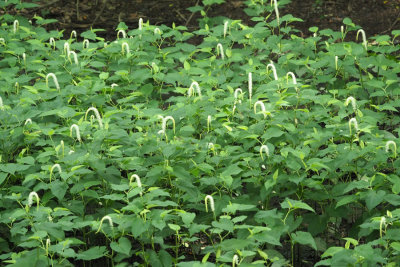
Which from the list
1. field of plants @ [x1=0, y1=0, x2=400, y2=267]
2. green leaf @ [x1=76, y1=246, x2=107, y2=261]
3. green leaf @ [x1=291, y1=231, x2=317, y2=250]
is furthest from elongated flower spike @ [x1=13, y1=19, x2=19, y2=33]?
green leaf @ [x1=291, y1=231, x2=317, y2=250]

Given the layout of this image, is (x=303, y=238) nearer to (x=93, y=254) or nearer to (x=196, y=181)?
(x=196, y=181)

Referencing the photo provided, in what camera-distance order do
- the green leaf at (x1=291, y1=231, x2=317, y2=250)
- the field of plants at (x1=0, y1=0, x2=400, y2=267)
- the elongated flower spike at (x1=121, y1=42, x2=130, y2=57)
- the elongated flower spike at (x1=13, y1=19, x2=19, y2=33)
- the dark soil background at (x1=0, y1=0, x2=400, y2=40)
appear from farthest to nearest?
the dark soil background at (x1=0, y1=0, x2=400, y2=40) < the elongated flower spike at (x1=13, y1=19, x2=19, y2=33) < the elongated flower spike at (x1=121, y1=42, x2=130, y2=57) < the green leaf at (x1=291, y1=231, x2=317, y2=250) < the field of plants at (x1=0, y1=0, x2=400, y2=267)

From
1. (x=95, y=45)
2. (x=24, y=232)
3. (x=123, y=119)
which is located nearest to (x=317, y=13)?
(x=95, y=45)

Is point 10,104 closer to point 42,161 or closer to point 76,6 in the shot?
point 42,161

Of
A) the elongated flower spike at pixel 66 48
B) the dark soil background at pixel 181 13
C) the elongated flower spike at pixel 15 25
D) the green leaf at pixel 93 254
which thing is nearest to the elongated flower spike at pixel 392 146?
the green leaf at pixel 93 254

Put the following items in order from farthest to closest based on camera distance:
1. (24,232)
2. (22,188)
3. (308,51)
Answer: (308,51) < (22,188) < (24,232)

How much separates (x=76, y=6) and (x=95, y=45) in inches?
144

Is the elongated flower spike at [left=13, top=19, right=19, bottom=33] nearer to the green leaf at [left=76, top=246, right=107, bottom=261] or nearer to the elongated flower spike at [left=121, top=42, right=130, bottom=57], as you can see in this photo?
the elongated flower spike at [left=121, top=42, right=130, bottom=57]

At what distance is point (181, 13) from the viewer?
9.39 meters

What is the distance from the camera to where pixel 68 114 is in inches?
185

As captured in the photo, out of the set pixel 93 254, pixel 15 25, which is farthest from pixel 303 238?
pixel 15 25

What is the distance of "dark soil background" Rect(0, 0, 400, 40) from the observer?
345 inches

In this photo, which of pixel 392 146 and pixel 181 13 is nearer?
pixel 392 146

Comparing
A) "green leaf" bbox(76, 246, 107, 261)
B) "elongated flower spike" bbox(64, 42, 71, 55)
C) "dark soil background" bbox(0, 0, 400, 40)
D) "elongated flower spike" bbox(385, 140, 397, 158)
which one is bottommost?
"green leaf" bbox(76, 246, 107, 261)
